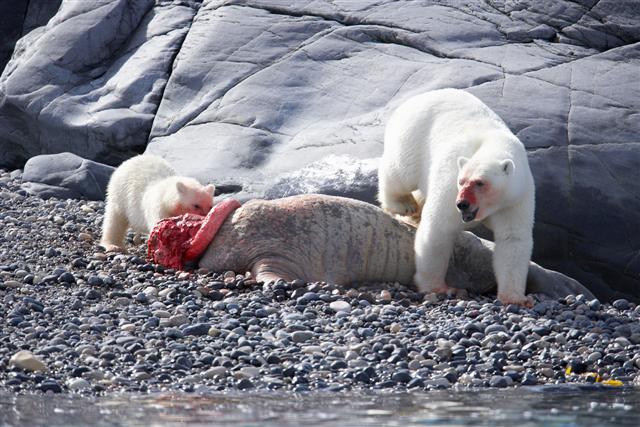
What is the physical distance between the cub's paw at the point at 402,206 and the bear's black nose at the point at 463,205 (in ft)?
6.11

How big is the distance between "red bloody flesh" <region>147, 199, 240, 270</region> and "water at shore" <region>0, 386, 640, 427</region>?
3.36 metres

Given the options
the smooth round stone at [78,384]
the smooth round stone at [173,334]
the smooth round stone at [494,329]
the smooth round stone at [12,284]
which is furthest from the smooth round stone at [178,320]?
the smooth round stone at [494,329]

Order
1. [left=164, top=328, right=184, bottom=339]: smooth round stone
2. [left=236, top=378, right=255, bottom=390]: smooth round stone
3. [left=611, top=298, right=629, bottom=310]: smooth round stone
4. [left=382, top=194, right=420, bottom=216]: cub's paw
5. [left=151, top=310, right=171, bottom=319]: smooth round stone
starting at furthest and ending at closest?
[left=382, top=194, right=420, bottom=216]: cub's paw, [left=611, top=298, right=629, bottom=310]: smooth round stone, [left=151, top=310, right=171, bottom=319]: smooth round stone, [left=164, top=328, right=184, bottom=339]: smooth round stone, [left=236, top=378, right=255, bottom=390]: smooth round stone

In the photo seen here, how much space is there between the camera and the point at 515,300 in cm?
909

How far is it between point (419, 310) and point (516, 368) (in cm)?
157

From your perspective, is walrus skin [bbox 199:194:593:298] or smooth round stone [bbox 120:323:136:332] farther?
walrus skin [bbox 199:194:593:298]

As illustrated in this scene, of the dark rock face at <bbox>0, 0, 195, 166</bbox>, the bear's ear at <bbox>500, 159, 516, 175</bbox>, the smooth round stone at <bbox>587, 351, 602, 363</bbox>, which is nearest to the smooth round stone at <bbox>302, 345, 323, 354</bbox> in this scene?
the smooth round stone at <bbox>587, 351, 602, 363</bbox>

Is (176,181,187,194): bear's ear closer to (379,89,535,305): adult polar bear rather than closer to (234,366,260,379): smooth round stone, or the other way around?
(379,89,535,305): adult polar bear

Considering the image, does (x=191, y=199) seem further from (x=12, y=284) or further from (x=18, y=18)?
(x=18, y=18)

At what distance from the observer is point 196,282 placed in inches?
359

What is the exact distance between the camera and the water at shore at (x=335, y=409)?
5426mm

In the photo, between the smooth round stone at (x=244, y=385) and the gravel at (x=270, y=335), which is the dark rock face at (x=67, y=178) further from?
the smooth round stone at (x=244, y=385)

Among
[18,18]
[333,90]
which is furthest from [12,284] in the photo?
[18,18]

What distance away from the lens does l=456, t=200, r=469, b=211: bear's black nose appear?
8688 millimetres
